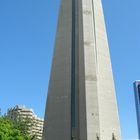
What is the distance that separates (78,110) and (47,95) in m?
6.22

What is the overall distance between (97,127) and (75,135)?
367cm

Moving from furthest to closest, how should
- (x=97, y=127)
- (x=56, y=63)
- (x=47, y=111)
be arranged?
(x=56, y=63) → (x=47, y=111) → (x=97, y=127)

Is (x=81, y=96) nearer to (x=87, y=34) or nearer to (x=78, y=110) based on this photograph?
(x=78, y=110)

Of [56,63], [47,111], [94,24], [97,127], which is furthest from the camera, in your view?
[94,24]

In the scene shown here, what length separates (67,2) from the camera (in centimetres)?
5747

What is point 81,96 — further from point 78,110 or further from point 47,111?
point 47,111

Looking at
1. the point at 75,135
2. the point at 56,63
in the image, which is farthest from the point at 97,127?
the point at 56,63

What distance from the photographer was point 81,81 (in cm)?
4922

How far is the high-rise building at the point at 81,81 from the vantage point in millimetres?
45531

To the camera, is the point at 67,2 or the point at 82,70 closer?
the point at 82,70

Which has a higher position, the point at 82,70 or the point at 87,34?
the point at 87,34

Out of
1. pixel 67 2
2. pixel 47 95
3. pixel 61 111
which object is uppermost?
pixel 67 2

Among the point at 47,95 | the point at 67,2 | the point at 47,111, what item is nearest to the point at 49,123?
the point at 47,111

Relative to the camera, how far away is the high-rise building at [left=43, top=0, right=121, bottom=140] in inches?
1793
